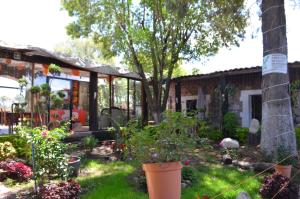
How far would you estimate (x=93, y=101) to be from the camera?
12.5 m

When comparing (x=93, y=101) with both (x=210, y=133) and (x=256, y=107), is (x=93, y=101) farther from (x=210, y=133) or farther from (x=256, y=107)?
(x=256, y=107)

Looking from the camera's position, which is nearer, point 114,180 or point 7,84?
point 114,180

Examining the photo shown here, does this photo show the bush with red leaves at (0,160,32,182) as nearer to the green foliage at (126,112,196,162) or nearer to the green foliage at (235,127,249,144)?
the green foliage at (126,112,196,162)

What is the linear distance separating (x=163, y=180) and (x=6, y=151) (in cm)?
467

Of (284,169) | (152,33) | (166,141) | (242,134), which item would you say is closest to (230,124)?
(242,134)

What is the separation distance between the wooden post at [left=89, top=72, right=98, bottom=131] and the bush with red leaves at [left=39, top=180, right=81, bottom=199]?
731cm

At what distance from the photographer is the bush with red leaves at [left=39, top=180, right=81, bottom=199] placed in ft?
15.5

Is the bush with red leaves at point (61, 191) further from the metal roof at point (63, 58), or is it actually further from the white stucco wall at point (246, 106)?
the white stucco wall at point (246, 106)

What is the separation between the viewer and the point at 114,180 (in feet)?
20.7

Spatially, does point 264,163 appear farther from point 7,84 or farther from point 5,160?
point 7,84

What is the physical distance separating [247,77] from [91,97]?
20.4ft

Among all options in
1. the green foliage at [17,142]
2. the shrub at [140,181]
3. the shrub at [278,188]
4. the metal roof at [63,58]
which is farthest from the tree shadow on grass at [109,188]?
the metal roof at [63,58]

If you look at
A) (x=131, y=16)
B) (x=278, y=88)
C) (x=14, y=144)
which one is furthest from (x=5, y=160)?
(x=131, y=16)

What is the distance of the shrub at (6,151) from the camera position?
740cm
